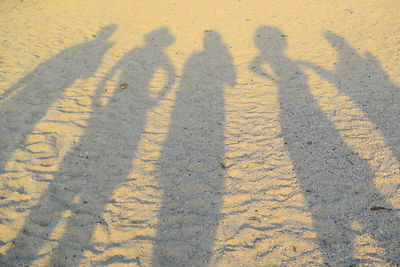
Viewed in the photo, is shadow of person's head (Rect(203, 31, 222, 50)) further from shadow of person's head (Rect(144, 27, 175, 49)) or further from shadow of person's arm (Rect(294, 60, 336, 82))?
shadow of person's arm (Rect(294, 60, 336, 82))

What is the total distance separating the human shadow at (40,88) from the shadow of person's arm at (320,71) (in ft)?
13.0

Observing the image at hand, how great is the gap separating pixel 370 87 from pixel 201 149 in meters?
2.96

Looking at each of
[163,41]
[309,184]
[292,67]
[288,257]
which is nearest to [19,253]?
[288,257]

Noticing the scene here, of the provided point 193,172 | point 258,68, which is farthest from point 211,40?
point 193,172

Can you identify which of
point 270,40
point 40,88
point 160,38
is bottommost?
point 40,88

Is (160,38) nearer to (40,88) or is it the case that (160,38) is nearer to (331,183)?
(40,88)

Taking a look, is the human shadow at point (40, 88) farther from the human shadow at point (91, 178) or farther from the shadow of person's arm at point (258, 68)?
the shadow of person's arm at point (258, 68)

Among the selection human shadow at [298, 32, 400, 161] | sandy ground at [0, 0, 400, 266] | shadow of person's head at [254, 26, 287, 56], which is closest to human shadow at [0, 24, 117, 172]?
sandy ground at [0, 0, 400, 266]

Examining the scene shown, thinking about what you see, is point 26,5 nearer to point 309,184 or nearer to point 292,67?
point 292,67

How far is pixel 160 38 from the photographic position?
694cm

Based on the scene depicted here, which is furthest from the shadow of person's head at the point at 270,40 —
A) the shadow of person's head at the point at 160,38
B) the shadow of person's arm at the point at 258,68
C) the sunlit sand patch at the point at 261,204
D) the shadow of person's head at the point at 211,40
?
the sunlit sand patch at the point at 261,204

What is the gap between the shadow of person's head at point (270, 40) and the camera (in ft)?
20.0

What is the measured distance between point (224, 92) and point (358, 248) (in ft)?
10.0

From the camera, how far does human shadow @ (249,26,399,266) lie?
2.30 meters
